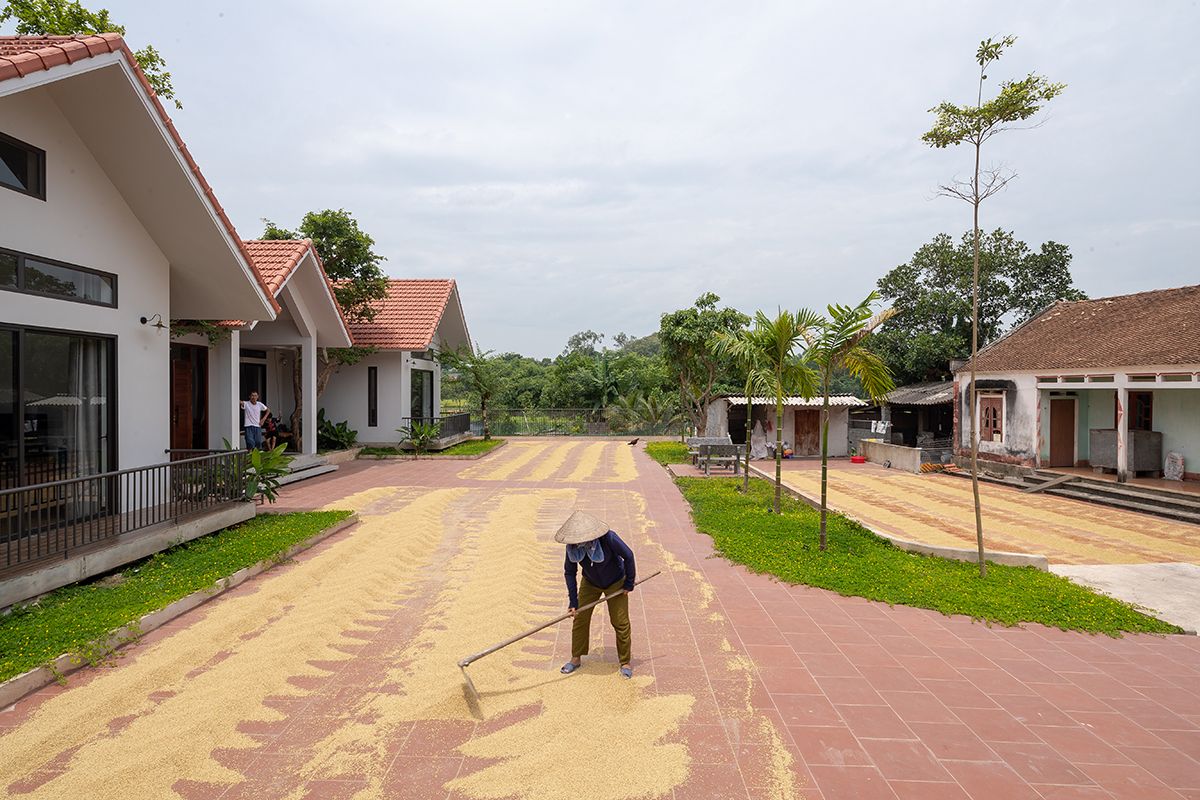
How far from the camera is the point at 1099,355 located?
16.4 metres

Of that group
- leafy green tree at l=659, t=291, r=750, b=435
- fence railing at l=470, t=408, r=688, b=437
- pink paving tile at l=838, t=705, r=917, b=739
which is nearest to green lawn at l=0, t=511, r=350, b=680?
pink paving tile at l=838, t=705, r=917, b=739

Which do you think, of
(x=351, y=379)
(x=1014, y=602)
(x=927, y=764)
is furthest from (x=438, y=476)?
(x=927, y=764)

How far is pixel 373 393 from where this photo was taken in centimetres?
2178

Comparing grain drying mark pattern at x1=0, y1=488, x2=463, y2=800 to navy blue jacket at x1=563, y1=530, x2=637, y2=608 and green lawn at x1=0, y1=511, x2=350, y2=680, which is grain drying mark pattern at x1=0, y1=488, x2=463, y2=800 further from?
navy blue jacket at x1=563, y1=530, x2=637, y2=608

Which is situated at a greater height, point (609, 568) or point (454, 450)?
point (609, 568)

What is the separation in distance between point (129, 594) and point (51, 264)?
4.10 meters

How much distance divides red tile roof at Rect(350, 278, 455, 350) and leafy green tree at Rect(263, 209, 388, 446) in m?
1.24

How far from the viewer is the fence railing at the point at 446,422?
21516 millimetres

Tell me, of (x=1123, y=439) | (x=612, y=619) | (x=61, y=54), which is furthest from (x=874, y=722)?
(x=1123, y=439)

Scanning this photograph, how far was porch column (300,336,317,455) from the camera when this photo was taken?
52.2ft

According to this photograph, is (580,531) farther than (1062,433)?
No

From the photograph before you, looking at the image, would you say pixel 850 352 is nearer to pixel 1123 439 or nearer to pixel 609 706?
pixel 609 706

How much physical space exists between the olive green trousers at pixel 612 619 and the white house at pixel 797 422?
18.1m

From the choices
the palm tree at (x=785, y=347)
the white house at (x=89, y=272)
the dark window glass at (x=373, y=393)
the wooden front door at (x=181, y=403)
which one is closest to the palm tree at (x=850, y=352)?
the palm tree at (x=785, y=347)
